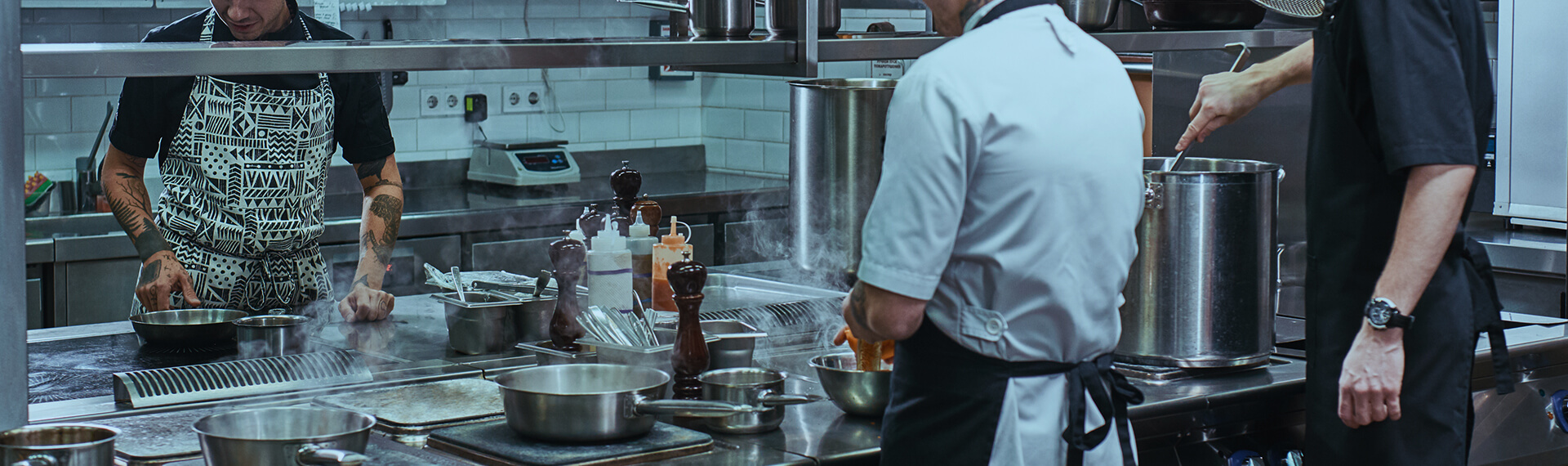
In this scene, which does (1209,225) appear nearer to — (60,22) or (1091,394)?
(1091,394)

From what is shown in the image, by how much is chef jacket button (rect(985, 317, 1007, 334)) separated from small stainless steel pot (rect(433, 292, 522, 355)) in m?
1.07

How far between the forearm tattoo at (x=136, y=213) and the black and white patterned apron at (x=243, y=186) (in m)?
0.18

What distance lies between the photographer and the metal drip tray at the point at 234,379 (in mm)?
2084

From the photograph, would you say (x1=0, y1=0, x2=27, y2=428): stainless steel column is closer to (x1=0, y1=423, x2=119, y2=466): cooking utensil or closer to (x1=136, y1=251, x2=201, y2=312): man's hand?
(x1=0, y1=423, x2=119, y2=466): cooking utensil

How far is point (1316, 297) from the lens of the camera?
2119 millimetres

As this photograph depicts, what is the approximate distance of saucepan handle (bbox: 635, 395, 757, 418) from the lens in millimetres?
1746

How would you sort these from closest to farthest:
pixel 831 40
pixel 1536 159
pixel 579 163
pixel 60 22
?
pixel 831 40 → pixel 1536 159 → pixel 60 22 → pixel 579 163

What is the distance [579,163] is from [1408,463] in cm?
438

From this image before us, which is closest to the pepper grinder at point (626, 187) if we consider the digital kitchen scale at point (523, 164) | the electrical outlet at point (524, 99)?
the digital kitchen scale at point (523, 164)

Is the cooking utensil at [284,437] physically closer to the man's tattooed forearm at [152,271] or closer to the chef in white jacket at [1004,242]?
the chef in white jacket at [1004,242]

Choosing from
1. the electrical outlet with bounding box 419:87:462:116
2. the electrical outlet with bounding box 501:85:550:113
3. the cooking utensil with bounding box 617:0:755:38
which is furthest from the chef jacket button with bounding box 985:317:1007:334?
the electrical outlet with bounding box 501:85:550:113

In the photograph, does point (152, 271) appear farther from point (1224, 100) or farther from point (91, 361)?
point (1224, 100)

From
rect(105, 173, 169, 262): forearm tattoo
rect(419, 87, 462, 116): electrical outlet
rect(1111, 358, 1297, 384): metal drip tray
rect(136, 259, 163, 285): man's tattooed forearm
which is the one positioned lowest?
Result: rect(1111, 358, 1297, 384): metal drip tray

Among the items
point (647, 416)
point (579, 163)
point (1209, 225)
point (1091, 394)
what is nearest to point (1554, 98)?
point (1209, 225)
